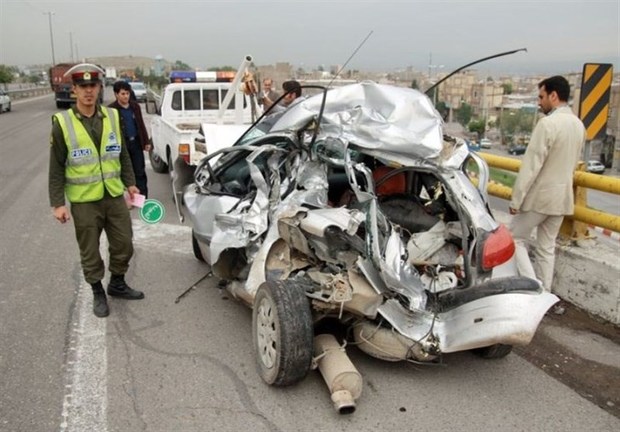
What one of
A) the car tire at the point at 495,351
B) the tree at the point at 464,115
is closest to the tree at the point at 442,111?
the car tire at the point at 495,351

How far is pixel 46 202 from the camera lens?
8961mm

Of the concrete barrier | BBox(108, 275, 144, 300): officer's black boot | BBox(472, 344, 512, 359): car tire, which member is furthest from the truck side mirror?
BBox(472, 344, 512, 359): car tire

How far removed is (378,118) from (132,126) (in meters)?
4.36

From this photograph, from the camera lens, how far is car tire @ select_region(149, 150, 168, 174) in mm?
11664

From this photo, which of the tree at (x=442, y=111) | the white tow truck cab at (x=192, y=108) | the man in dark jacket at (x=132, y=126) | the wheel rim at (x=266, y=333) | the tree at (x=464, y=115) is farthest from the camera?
the tree at (x=464, y=115)

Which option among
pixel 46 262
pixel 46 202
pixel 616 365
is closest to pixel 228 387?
pixel 616 365

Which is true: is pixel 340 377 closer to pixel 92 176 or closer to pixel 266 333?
pixel 266 333

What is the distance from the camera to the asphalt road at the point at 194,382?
3.30 meters

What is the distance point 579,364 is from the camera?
13.2ft

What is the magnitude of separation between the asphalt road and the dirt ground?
11 cm

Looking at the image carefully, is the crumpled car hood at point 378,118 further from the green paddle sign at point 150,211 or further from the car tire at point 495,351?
the green paddle sign at point 150,211

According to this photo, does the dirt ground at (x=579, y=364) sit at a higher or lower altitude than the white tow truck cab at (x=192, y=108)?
lower

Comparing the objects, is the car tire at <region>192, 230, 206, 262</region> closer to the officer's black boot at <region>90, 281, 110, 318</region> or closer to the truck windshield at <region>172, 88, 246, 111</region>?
the officer's black boot at <region>90, 281, 110, 318</region>

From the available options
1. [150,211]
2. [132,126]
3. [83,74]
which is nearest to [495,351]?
[150,211]
